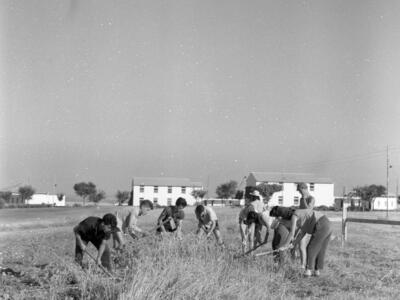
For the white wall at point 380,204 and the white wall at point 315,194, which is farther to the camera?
the white wall at point 380,204

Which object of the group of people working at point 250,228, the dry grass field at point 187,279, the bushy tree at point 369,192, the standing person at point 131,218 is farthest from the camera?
the bushy tree at point 369,192

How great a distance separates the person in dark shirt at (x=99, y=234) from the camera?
279 inches

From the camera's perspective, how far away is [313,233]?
8.43 metres

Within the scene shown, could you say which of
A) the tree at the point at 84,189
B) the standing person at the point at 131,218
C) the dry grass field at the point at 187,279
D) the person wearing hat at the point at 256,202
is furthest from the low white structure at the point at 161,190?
the dry grass field at the point at 187,279

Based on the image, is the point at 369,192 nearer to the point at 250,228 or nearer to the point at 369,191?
the point at 369,191

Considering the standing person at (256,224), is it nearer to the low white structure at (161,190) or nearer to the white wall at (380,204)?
the white wall at (380,204)

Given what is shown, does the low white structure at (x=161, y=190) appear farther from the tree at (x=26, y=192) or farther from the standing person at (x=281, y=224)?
the standing person at (x=281, y=224)

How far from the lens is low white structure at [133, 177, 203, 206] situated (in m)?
90.1

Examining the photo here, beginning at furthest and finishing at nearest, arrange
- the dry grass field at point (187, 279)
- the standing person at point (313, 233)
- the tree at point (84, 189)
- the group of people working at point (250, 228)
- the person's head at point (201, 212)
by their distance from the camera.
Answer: the tree at point (84, 189)
the person's head at point (201, 212)
the standing person at point (313, 233)
the group of people working at point (250, 228)
the dry grass field at point (187, 279)

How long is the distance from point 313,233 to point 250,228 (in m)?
1.61

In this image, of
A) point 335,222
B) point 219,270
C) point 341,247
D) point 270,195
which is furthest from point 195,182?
point 219,270

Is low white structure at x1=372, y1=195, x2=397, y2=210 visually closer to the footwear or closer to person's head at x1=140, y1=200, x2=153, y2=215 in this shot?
the footwear

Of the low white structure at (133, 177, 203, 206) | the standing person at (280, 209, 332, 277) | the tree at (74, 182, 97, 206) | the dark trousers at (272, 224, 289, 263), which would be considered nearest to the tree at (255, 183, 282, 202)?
the low white structure at (133, 177, 203, 206)

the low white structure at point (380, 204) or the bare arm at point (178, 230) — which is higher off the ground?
the bare arm at point (178, 230)
